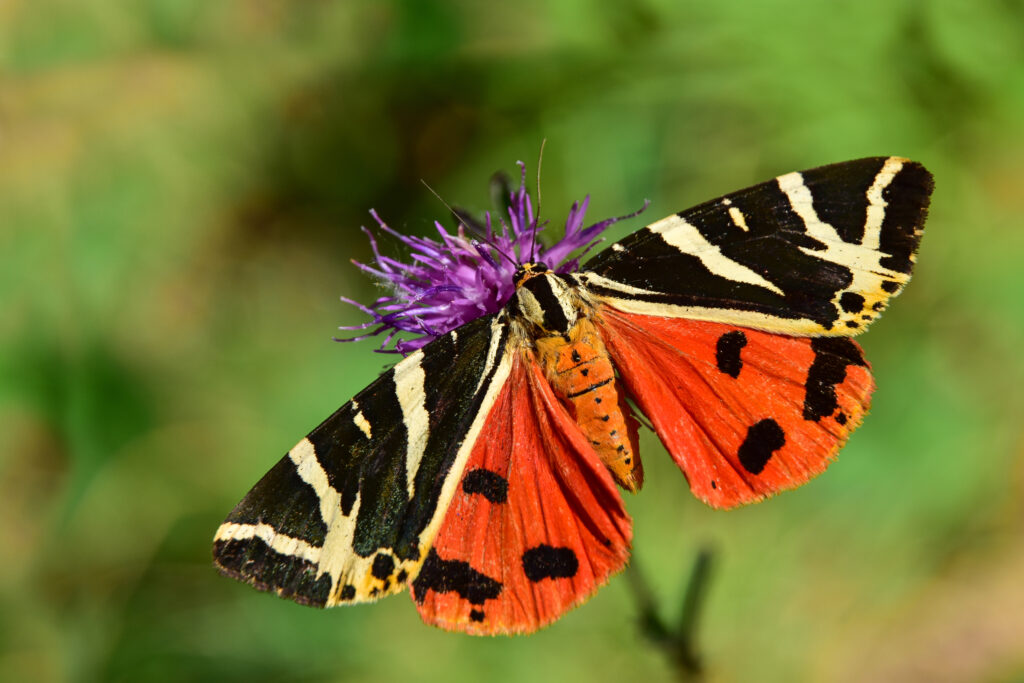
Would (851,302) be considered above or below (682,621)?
above

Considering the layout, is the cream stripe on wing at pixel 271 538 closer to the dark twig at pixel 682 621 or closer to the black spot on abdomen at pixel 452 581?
the black spot on abdomen at pixel 452 581

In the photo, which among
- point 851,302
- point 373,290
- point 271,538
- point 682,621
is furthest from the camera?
point 373,290

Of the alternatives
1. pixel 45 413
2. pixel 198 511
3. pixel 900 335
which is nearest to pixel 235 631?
pixel 198 511

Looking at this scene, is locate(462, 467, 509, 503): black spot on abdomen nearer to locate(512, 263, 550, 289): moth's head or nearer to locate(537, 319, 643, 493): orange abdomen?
locate(537, 319, 643, 493): orange abdomen

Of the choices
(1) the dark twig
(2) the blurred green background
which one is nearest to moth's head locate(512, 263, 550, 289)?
(1) the dark twig

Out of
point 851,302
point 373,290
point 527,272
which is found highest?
point 373,290

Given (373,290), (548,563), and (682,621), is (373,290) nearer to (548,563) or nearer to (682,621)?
(682,621)

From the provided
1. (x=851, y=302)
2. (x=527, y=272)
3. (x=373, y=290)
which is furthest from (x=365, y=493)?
(x=373, y=290)
